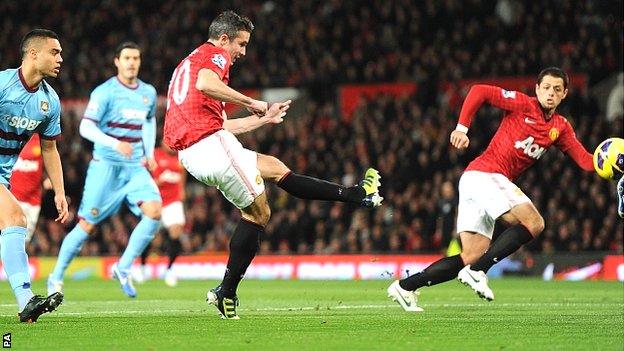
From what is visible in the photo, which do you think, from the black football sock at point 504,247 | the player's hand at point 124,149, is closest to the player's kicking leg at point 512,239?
the black football sock at point 504,247

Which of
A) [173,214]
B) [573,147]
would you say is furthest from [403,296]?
[173,214]

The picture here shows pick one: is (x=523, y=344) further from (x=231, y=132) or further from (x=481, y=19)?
(x=481, y=19)

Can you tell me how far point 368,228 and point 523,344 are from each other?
51.3ft

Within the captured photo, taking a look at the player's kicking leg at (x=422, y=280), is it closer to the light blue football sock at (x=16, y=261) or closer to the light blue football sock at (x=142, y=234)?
the light blue football sock at (x=16, y=261)

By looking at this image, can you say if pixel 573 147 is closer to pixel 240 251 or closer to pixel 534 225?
pixel 534 225

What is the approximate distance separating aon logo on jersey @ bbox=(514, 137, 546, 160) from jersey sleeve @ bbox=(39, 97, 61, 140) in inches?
167

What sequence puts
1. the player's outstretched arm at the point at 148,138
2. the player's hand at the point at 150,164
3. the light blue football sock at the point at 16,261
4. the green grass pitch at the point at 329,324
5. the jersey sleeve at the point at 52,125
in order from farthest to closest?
the player's outstretched arm at the point at 148,138
the player's hand at the point at 150,164
the jersey sleeve at the point at 52,125
the light blue football sock at the point at 16,261
the green grass pitch at the point at 329,324

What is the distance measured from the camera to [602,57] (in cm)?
2305

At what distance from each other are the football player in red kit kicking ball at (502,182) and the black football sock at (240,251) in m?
1.57

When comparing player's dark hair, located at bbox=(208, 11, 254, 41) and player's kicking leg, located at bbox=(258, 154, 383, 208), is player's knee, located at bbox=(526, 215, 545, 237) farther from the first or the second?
player's dark hair, located at bbox=(208, 11, 254, 41)

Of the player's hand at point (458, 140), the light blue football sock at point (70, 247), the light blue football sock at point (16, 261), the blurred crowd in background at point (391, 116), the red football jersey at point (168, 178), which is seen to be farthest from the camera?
the blurred crowd in background at point (391, 116)

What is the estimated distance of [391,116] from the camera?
79.6 feet

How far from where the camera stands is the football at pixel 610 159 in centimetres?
1039

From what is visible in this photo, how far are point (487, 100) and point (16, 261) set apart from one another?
4.49 metres
